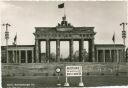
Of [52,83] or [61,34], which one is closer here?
[52,83]

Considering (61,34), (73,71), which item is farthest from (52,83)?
(61,34)

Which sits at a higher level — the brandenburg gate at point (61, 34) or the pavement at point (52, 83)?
the brandenburg gate at point (61, 34)

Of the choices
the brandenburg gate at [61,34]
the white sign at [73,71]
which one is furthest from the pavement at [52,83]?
the brandenburg gate at [61,34]

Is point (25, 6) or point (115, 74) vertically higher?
point (25, 6)

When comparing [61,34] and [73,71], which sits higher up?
[61,34]

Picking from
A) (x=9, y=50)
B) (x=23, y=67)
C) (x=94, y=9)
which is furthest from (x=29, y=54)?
(x=94, y=9)

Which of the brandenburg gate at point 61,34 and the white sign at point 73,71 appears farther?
the brandenburg gate at point 61,34

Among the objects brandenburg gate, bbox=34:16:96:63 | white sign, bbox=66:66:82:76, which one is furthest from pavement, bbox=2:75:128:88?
brandenburg gate, bbox=34:16:96:63

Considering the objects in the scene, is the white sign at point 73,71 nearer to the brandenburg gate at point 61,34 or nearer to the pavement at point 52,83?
the pavement at point 52,83

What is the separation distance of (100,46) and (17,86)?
3455 cm

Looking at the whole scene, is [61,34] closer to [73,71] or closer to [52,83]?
[52,83]

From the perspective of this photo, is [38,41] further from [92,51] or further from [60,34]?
[92,51]

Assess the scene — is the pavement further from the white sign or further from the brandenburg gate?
the brandenburg gate

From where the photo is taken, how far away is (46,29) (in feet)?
180
